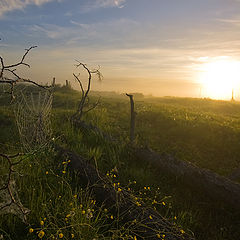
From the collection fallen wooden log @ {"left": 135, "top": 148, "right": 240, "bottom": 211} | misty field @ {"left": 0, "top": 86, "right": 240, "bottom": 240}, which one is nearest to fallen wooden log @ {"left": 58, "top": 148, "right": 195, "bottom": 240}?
misty field @ {"left": 0, "top": 86, "right": 240, "bottom": 240}

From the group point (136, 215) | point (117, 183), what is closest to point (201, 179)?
point (117, 183)

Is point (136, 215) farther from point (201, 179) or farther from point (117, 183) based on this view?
point (201, 179)

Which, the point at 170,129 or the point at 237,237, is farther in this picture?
the point at 170,129

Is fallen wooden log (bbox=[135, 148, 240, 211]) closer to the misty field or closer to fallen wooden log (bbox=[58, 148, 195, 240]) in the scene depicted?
the misty field

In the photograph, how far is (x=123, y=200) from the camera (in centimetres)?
432

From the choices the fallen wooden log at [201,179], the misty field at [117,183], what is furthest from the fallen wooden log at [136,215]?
the fallen wooden log at [201,179]

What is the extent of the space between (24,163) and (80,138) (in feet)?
11.5

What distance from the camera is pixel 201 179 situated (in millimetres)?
6078

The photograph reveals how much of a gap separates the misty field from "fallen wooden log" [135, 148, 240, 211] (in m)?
0.16

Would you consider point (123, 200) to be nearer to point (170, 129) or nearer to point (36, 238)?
point (36, 238)

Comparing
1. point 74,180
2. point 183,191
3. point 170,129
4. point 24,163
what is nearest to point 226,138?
point 170,129

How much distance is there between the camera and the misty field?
375 cm

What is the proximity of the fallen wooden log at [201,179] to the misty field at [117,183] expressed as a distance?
0.52ft

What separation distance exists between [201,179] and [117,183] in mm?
2198
